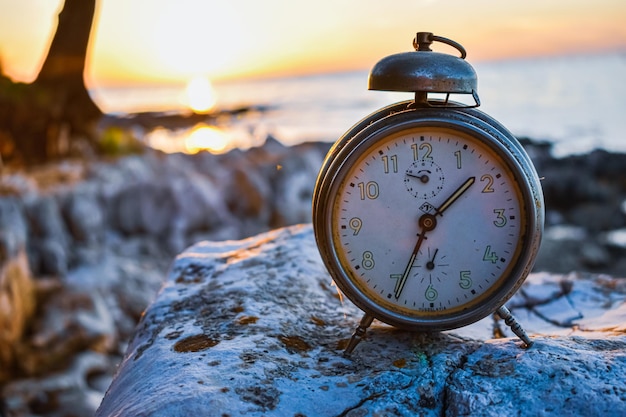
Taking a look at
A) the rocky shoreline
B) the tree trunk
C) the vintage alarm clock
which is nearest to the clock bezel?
the vintage alarm clock

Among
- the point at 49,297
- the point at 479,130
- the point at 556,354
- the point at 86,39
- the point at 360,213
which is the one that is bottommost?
the point at 49,297

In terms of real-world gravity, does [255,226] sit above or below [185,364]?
below

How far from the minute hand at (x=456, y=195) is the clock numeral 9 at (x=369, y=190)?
0.23m

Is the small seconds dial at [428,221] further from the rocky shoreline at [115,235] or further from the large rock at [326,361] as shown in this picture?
the rocky shoreline at [115,235]

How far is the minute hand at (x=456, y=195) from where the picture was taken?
2.14m

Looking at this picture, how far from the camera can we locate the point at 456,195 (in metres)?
2.14

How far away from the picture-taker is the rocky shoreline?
17.9 ft

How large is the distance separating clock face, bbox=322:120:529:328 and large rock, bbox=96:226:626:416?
6.5 inches

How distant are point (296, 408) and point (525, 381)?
0.71m

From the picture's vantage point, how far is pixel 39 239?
24.2ft

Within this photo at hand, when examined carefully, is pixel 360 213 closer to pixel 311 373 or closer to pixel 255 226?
pixel 311 373

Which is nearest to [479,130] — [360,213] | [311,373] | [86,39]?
[360,213]

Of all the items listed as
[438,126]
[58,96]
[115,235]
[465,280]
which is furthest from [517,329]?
[58,96]

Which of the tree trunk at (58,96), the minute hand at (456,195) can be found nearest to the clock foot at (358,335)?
the minute hand at (456,195)
